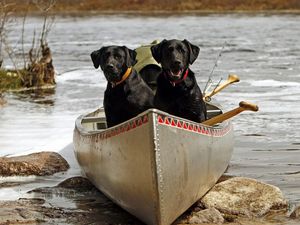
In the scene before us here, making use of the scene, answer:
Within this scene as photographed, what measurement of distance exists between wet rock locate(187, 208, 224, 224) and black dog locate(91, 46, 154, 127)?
1333 mm

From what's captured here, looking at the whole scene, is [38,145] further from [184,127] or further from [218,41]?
[218,41]

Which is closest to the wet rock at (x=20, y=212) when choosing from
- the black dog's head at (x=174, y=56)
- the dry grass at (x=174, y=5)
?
the black dog's head at (x=174, y=56)

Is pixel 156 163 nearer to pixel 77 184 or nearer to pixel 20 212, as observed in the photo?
pixel 20 212

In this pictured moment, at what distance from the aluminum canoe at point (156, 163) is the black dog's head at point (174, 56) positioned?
0.66 metres

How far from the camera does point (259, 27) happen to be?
39.8 meters

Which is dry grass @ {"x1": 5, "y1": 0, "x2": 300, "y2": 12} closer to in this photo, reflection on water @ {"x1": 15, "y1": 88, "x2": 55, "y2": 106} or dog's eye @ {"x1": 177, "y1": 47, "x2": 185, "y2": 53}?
reflection on water @ {"x1": 15, "y1": 88, "x2": 55, "y2": 106}

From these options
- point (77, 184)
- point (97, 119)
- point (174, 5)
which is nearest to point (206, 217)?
point (77, 184)

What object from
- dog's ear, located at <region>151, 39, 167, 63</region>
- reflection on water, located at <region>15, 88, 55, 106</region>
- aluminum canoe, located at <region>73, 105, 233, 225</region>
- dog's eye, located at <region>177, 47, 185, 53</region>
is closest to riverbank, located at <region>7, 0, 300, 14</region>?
reflection on water, located at <region>15, 88, 55, 106</region>

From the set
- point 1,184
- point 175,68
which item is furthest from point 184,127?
point 1,184

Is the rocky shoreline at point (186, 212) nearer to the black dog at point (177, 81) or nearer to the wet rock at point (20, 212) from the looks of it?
the wet rock at point (20, 212)

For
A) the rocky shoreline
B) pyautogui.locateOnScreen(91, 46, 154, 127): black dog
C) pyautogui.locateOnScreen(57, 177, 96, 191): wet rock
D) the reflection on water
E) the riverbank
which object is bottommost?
the riverbank

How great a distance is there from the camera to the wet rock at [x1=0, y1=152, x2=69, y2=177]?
9.57 meters

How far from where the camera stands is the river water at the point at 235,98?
10523 mm

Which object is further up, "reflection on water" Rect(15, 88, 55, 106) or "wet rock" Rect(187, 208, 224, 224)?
"wet rock" Rect(187, 208, 224, 224)
